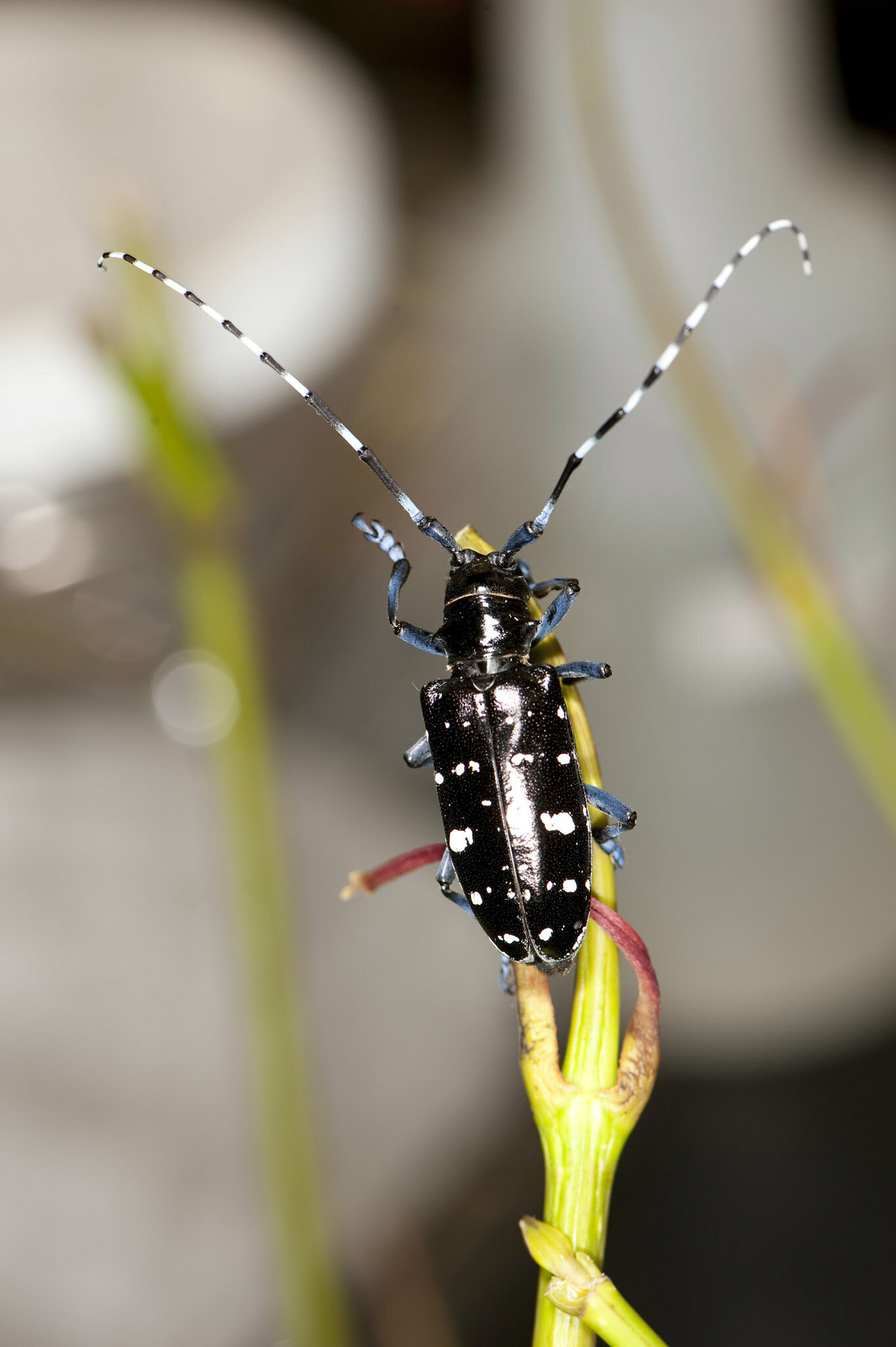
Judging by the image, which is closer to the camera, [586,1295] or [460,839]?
[586,1295]

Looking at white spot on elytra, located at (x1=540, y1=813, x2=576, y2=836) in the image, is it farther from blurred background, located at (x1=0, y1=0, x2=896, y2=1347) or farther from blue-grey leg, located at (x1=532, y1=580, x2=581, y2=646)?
blurred background, located at (x1=0, y1=0, x2=896, y2=1347)

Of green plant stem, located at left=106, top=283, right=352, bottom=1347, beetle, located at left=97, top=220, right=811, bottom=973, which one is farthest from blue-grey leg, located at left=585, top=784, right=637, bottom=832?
green plant stem, located at left=106, top=283, right=352, bottom=1347

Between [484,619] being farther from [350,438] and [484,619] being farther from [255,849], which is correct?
[255,849]

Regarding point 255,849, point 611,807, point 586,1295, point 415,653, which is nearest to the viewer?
point 586,1295

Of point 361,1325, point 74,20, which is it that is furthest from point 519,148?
point 361,1325

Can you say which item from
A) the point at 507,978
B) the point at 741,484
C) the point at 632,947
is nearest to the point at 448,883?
the point at 507,978

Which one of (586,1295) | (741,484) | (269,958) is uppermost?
(741,484)

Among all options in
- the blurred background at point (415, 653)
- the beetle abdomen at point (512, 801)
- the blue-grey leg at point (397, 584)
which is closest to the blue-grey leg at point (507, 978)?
Result: the beetle abdomen at point (512, 801)

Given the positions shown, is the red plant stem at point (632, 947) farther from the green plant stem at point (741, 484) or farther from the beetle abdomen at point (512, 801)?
the green plant stem at point (741, 484)
